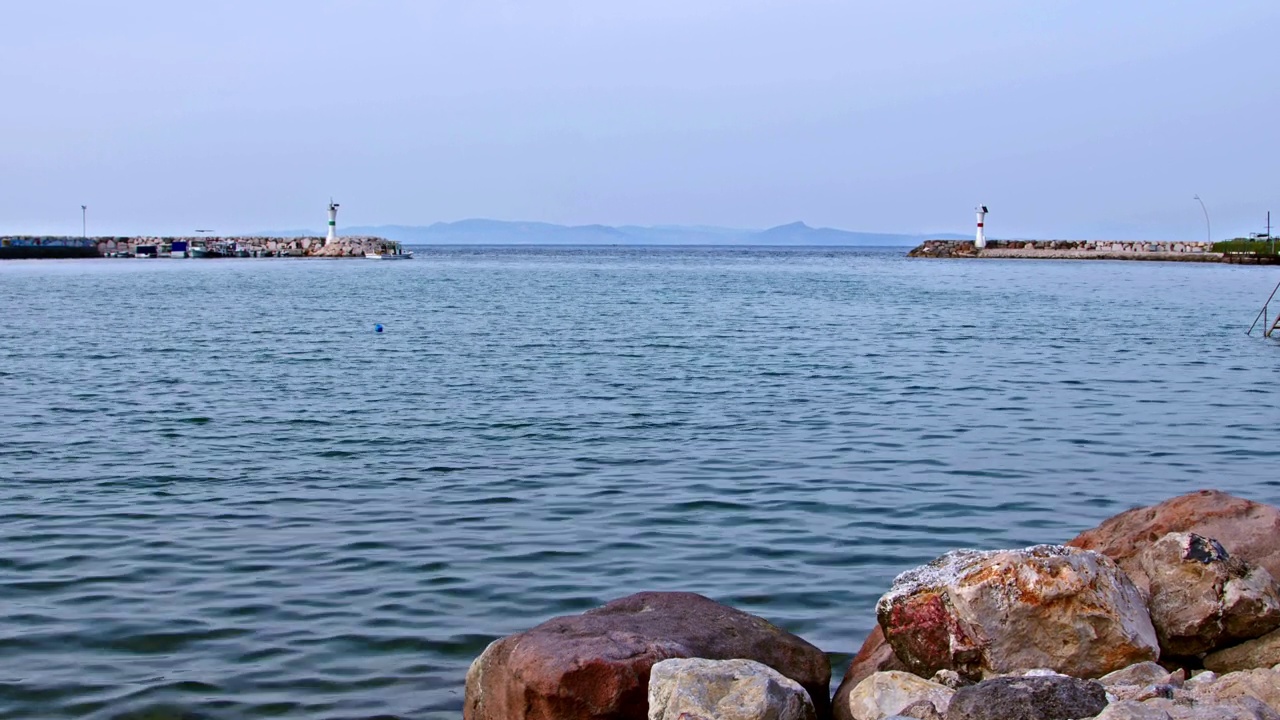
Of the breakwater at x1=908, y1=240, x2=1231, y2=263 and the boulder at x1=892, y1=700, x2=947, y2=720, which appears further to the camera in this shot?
the breakwater at x1=908, y1=240, x2=1231, y2=263

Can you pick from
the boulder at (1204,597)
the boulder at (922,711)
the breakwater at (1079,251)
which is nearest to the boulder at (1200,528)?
the boulder at (1204,597)

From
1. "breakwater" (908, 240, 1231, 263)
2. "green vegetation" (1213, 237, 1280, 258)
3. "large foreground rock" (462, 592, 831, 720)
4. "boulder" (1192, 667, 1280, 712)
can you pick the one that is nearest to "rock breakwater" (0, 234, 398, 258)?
"breakwater" (908, 240, 1231, 263)

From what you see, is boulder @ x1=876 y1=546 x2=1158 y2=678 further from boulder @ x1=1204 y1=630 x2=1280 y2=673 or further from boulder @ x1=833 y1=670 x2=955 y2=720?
boulder @ x1=1204 y1=630 x2=1280 y2=673

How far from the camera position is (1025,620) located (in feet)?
22.5

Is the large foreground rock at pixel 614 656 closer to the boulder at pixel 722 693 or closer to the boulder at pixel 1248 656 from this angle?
the boulder at pixel 722 693

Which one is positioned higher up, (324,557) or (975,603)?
(975,603)

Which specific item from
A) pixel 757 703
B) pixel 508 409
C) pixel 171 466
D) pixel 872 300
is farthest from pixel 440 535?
pixel 872 300

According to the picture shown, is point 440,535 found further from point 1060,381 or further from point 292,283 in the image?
point 292,283

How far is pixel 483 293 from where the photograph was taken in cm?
6475

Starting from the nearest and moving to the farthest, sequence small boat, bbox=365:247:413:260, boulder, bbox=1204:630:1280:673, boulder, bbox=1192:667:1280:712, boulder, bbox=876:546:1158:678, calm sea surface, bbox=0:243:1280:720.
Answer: boulder, bbox=1192:667:1280:712 → boulder, bbox=876:546:1158:678 → boulder, bbox=1204:630:1280:673 → calm sea surface, bbox=0:243:1280:720 → small boat, bbox=365:247:413:260

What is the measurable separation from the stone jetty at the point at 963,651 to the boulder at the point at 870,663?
13mm

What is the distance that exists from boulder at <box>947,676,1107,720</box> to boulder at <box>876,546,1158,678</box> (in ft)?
3.20

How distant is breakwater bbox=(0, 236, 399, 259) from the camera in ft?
435

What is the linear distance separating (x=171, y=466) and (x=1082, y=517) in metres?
10.2
